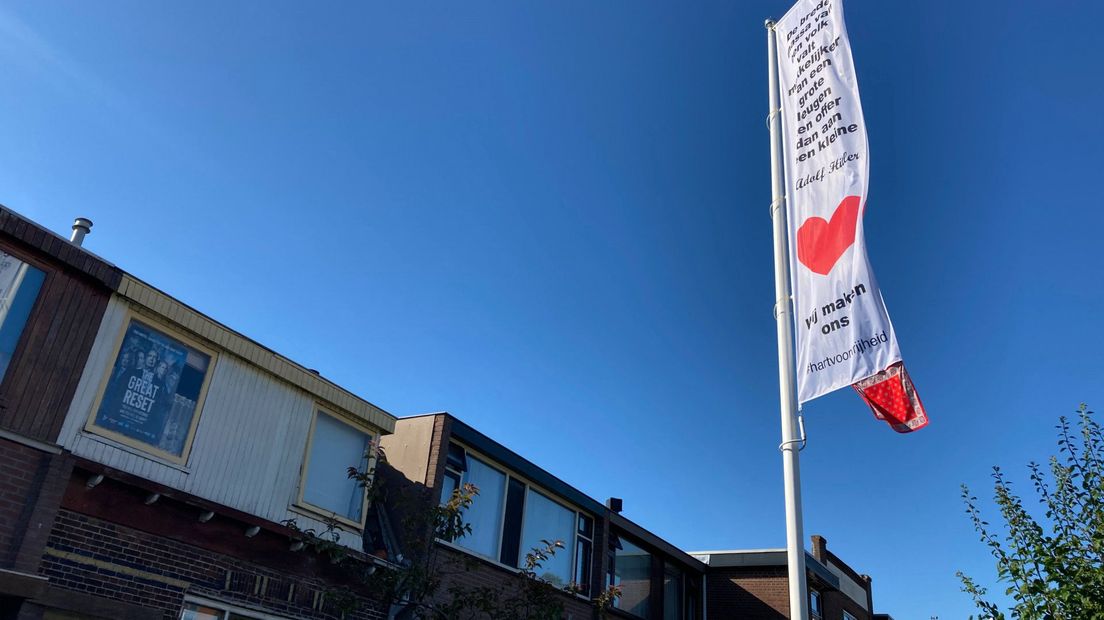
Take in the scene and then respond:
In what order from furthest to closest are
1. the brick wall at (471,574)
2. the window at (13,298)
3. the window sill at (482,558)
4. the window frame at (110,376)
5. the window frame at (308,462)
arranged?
→ the window sill at (482,558) < the brick wall at (471,574) < the window frame at (308,462) < the window frame at (110,376) < the window at (13,298)

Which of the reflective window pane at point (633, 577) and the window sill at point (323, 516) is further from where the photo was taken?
the reflective window pane at point (633, 577)

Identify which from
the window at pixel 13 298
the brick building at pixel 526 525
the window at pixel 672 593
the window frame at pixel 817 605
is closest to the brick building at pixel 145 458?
the window at pixel 13 298

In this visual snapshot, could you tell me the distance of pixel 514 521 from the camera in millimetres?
17250

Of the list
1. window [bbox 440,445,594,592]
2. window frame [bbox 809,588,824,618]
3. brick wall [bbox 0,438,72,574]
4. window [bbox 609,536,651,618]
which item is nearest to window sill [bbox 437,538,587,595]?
window [bbox 440,445,594,592]

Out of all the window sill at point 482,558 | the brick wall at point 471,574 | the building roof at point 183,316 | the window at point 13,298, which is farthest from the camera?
the window sill at point 482,558

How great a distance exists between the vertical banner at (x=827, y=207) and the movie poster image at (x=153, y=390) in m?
7.68

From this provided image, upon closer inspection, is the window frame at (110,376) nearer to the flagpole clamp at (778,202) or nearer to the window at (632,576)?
the flagpole clamp at (778,202)

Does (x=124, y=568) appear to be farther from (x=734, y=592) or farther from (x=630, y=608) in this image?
(x=734, y=592)

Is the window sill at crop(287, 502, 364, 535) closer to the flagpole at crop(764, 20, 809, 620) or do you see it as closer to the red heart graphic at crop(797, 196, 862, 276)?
the flagpole at crop(764, 20, 809, 620)

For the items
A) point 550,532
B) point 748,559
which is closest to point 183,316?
point 550,532

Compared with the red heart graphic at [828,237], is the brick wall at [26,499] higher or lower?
lower

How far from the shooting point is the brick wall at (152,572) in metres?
9.43

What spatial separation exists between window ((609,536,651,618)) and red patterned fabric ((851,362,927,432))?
14254 millimetres

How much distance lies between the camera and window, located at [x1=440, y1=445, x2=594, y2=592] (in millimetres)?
15930
